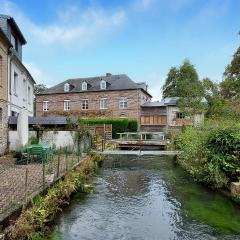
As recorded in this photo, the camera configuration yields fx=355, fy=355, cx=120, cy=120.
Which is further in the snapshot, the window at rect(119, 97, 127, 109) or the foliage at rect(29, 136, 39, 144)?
the window at rect(119, 97, 127, 109)

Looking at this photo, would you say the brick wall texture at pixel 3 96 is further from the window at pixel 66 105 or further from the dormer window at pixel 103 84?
the window at pixel 66 105

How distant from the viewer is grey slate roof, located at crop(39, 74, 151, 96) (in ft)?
155

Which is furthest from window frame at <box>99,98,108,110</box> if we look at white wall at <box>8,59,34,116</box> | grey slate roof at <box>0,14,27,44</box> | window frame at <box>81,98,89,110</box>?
grey slate roof at <box>0,14,27,44</box>

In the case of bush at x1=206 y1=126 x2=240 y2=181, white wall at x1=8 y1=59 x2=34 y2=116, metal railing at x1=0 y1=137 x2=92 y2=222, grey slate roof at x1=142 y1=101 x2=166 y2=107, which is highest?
grey slate roof at x1=142 y1=101 x2=166 y2=107

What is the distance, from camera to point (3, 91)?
1780 cm

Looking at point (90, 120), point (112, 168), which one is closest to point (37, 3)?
point (112, 168)

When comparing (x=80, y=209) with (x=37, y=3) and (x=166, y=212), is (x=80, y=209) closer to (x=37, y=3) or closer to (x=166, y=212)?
(x=166, y=212)

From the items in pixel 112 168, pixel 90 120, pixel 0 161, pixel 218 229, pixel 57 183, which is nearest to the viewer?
pixel 218 229

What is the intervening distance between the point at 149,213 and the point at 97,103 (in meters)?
39.6

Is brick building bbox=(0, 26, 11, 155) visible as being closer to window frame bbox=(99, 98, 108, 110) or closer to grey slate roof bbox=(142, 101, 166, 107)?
window frame bbox=(99, 98, 108, 110)

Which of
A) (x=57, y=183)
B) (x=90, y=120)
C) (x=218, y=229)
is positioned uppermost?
(x=90, y=120)

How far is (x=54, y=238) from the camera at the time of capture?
22.7 feet

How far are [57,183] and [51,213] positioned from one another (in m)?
2.06

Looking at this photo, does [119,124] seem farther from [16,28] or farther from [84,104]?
[16,28]
